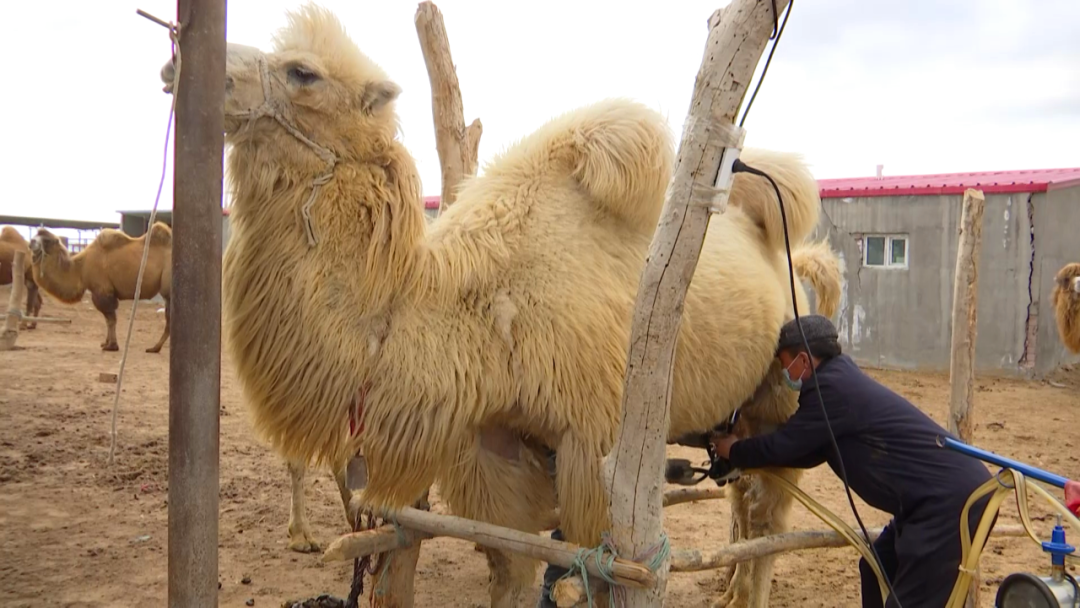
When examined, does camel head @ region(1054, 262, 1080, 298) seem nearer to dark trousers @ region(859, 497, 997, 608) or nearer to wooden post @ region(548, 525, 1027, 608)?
wooden post @ region(548, 525, 1027, 608)

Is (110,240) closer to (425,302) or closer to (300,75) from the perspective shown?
(300,75)

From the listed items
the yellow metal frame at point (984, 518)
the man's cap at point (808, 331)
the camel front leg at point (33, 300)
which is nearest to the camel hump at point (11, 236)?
the camel front leg at point (33, 300)

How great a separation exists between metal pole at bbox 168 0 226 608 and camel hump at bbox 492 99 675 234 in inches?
61.1

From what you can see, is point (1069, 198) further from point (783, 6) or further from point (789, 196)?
point (783, 6)

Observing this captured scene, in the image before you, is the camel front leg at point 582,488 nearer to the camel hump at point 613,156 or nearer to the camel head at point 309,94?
the camel hump at point 613,156

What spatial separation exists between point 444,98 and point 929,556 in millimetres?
3470

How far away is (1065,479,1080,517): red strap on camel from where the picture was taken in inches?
89.8

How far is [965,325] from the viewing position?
4.54 m

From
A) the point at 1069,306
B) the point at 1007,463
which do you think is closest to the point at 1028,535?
the point at 1007,463

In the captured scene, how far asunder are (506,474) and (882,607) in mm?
1802

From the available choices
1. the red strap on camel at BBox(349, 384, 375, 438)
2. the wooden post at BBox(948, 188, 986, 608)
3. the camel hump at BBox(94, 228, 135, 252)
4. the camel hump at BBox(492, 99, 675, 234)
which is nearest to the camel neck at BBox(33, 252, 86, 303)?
the camel hump at BBox(94, 228, 135, 252)

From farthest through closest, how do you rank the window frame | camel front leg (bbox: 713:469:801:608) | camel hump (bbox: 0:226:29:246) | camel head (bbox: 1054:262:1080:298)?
camel hump (bbox: 0:226:29:246)
the window frame
camel head (bbox: 1054:262:1080:298)
camel front leg (bbox: 713:469:801:608)

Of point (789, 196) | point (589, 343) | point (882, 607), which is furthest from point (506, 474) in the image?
point (789, 196)

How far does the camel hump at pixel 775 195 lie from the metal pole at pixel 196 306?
9.91 ft
